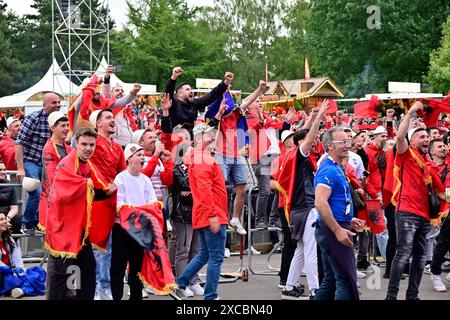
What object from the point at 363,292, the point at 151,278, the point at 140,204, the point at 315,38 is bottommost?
the point at 363,292

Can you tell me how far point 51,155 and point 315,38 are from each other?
46427mm

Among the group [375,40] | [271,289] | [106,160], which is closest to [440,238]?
[271,289]

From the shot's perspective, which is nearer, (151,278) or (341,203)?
(341,203)

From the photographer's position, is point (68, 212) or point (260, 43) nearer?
point (68, 212)

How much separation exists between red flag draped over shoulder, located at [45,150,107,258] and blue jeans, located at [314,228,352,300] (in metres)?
2.13

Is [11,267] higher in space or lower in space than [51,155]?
lower

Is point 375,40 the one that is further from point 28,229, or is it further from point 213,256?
point 213,256

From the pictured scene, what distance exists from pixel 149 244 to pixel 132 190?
59cm

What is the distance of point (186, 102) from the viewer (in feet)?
36.4

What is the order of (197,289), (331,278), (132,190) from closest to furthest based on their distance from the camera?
(331,278) < (132,190) < (197,289)

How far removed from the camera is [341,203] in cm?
752

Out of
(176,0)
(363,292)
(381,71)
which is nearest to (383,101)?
(363,292)

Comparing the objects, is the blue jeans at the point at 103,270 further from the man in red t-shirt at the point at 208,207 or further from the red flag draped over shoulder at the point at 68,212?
the red flag draped over shoulder at the point at 68,212
